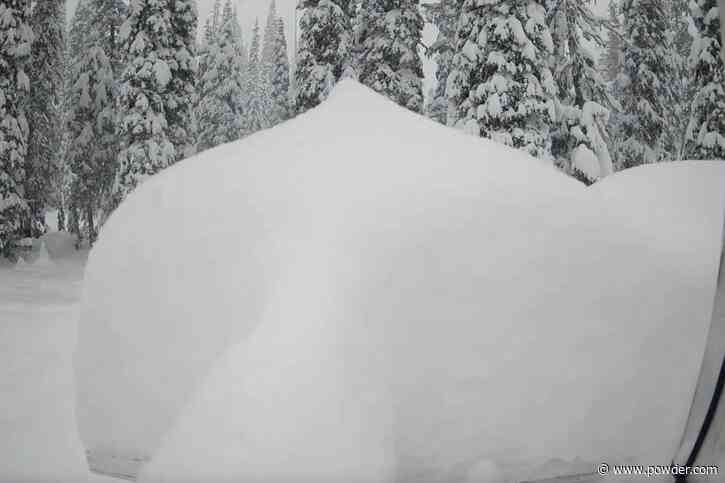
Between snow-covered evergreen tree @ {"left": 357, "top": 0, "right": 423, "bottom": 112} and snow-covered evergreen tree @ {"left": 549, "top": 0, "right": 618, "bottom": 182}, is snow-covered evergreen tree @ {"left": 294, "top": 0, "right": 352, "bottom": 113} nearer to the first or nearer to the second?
snow-covered evergreen tree @ {"left": 357, "top": 0, "right": 423, "bottom": 112}

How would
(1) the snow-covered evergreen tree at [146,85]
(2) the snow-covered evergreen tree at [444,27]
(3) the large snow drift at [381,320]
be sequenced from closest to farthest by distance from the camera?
(3) the large snow drift at [381,320], (1) the snow-covered evergreen tree at [146,85], (2) the snow-covered evergreen tree at [444,27]

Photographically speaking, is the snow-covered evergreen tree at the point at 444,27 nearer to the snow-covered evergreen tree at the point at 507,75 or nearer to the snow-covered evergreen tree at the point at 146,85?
the snow-covered evergreen tree at the point at 507,75

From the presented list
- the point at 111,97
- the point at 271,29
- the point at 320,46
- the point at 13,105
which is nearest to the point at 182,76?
the point at 271,29

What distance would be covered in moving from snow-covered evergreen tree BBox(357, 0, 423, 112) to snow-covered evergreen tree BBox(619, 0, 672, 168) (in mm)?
5173

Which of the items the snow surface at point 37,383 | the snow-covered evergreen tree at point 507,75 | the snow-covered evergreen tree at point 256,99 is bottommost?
the snow surface at point 37,383

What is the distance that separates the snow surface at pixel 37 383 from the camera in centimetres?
291

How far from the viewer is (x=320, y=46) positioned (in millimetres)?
8883

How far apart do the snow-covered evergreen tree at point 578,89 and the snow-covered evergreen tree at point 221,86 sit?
7.15m

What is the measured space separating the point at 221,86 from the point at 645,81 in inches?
413

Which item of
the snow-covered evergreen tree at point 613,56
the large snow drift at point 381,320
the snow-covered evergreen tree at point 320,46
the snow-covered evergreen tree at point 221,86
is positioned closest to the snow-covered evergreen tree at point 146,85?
the snow-covered evergreen tree at point 221,86

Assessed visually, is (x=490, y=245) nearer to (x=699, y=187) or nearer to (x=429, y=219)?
(x=429, y=219)

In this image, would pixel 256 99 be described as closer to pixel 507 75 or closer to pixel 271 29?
pixel 271 29

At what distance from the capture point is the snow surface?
2.91m

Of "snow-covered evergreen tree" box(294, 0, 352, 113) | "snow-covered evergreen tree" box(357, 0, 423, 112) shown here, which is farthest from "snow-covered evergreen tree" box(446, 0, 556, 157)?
"snow-covered evergreen tree" box(294, 0, 352, 113)
